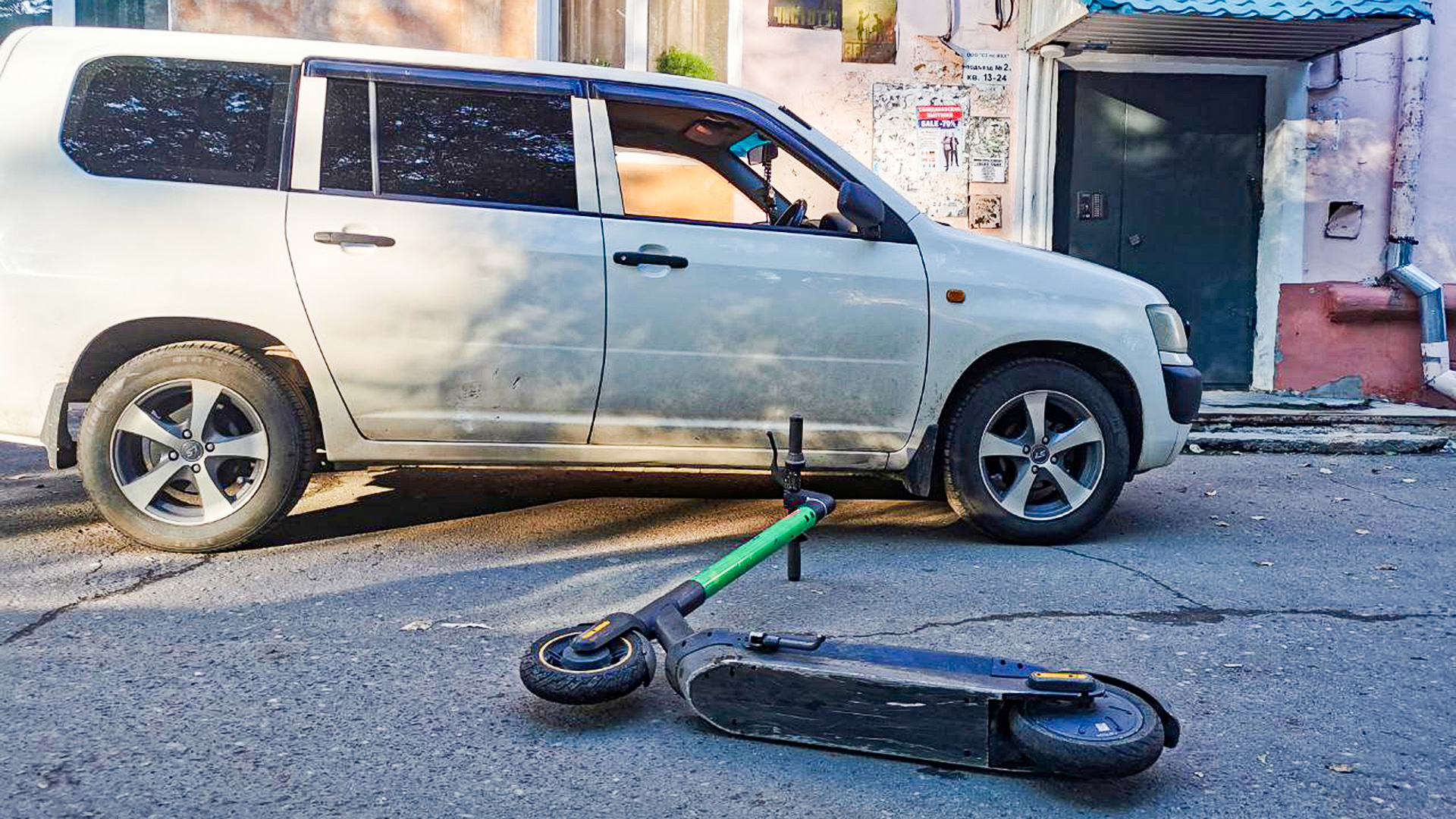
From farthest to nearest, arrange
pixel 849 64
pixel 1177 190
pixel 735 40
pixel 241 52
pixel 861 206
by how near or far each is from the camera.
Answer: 1. pixel 1177 190
2. pixel 849 64
3. pixel 735 40
4. pixel 861 206
5. pixel 241 52

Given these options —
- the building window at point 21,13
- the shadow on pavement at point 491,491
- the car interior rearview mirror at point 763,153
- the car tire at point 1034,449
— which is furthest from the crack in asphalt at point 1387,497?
the building window at point 21,13

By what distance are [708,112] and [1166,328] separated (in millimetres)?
2136

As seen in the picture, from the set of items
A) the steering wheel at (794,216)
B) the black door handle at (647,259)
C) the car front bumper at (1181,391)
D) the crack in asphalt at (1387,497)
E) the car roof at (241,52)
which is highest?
the car roof at (241,52)

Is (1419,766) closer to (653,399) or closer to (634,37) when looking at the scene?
(653,399)

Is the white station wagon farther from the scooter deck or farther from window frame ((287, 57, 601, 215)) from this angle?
the scooter deck

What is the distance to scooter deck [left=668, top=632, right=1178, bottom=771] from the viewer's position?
2926mm

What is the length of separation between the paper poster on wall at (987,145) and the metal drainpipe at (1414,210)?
3.20 metres

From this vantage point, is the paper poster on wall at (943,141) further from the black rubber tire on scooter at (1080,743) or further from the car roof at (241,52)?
the black rubber tire on scooter at (1080,743)

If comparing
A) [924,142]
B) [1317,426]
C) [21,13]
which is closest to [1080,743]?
[1317,426]

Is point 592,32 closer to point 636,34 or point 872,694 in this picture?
point 636,34

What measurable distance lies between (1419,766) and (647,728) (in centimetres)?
186

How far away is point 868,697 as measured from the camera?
9.88 feet

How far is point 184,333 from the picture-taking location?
4938mm

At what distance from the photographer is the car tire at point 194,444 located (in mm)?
4863
